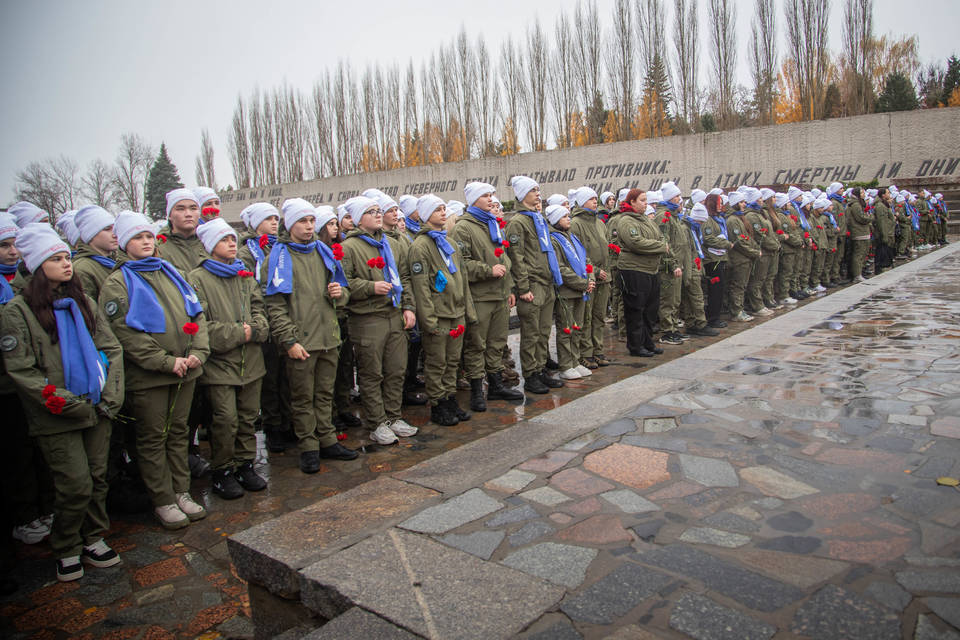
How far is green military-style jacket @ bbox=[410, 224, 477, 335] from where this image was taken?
222 inches

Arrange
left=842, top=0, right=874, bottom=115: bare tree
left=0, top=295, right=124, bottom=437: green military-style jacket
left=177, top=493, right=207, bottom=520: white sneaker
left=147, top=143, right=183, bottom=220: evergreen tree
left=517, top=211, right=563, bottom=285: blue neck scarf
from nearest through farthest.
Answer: left=0, top=295, right=124, bottom=437: green military-style jacket
left=177, top=493, right=207, bottom=520: white sneaker
left=517, top=211, right=563, bottom=285: blue neck scarf
left=842, top=0, right=874, bottom=115: bare tree
left=147, top=143, right=183, bottom=220: evergreen tree

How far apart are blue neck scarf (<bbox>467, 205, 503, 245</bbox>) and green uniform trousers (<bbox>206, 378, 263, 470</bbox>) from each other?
8.82ft

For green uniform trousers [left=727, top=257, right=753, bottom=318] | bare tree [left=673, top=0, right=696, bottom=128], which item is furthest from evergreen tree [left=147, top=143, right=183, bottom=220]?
green uniform trousers [left=727, top=257, right=753, bottom=318]

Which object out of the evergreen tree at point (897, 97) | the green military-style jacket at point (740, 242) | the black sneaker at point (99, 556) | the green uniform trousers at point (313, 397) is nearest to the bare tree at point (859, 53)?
the evergreen tree at point (897, 97)

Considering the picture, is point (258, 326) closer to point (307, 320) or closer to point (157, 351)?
point (307, 320)

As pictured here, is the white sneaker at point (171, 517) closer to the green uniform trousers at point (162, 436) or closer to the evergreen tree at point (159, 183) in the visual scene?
the green uniform trousers at point (162, 436)

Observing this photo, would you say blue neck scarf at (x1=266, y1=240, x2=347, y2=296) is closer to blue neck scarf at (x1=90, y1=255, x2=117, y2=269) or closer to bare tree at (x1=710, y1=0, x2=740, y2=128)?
blue neck scarf at (x1=90, y1=255, x2=117, y2=269)

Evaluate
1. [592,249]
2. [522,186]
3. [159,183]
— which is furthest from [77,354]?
[159,183]

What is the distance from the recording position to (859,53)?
2897 centimetres

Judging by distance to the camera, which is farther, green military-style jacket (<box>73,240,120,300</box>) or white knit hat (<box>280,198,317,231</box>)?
white knit hat (<box>280,198,317,231</box>)

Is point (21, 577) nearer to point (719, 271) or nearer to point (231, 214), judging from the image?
point (719, 271)

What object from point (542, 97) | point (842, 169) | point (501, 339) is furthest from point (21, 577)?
point (542, 97)

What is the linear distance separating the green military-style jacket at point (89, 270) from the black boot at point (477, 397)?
10.4 feet

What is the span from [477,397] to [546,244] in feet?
5.78
